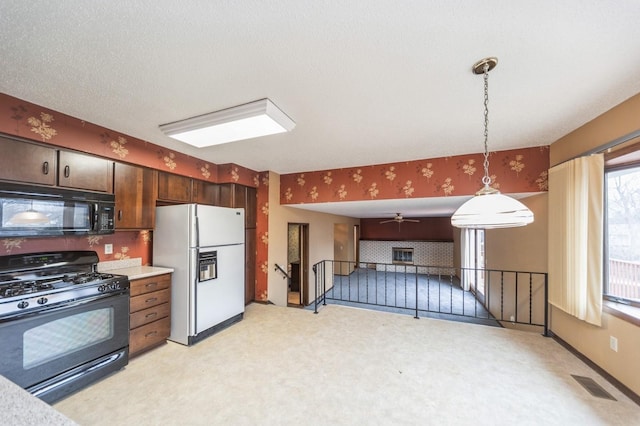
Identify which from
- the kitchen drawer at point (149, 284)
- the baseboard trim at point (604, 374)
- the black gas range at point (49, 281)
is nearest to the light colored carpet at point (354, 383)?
the baseboard trim at point (604, 374)

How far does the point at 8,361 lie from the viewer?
1712 millimetres

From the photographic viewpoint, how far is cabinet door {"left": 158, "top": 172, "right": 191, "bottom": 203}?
3.14m

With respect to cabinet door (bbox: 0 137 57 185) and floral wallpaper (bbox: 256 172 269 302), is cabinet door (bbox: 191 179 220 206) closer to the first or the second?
floral wallpaper (bbox: 256 172 269 302)

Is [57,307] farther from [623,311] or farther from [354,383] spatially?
[623,311]

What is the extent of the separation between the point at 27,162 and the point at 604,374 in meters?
5.06

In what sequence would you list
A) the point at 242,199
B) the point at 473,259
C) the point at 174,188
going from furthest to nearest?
the point at 473,259 < the point at 242,199 < the point at 174,188

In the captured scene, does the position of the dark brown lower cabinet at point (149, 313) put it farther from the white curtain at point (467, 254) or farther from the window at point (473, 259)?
the white curtain at point (467, 254)

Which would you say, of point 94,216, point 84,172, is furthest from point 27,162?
point 94,216

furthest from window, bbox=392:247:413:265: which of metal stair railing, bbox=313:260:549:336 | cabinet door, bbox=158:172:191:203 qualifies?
cabinet door, bbox=158:172:191:203

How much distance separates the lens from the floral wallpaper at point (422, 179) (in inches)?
125

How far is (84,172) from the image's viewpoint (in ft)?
7.75

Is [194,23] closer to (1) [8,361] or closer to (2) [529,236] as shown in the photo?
(1) [8,361]

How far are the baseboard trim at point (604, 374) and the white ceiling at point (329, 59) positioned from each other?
222 centimetres

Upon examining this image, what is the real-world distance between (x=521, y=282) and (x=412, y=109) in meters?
3.10
